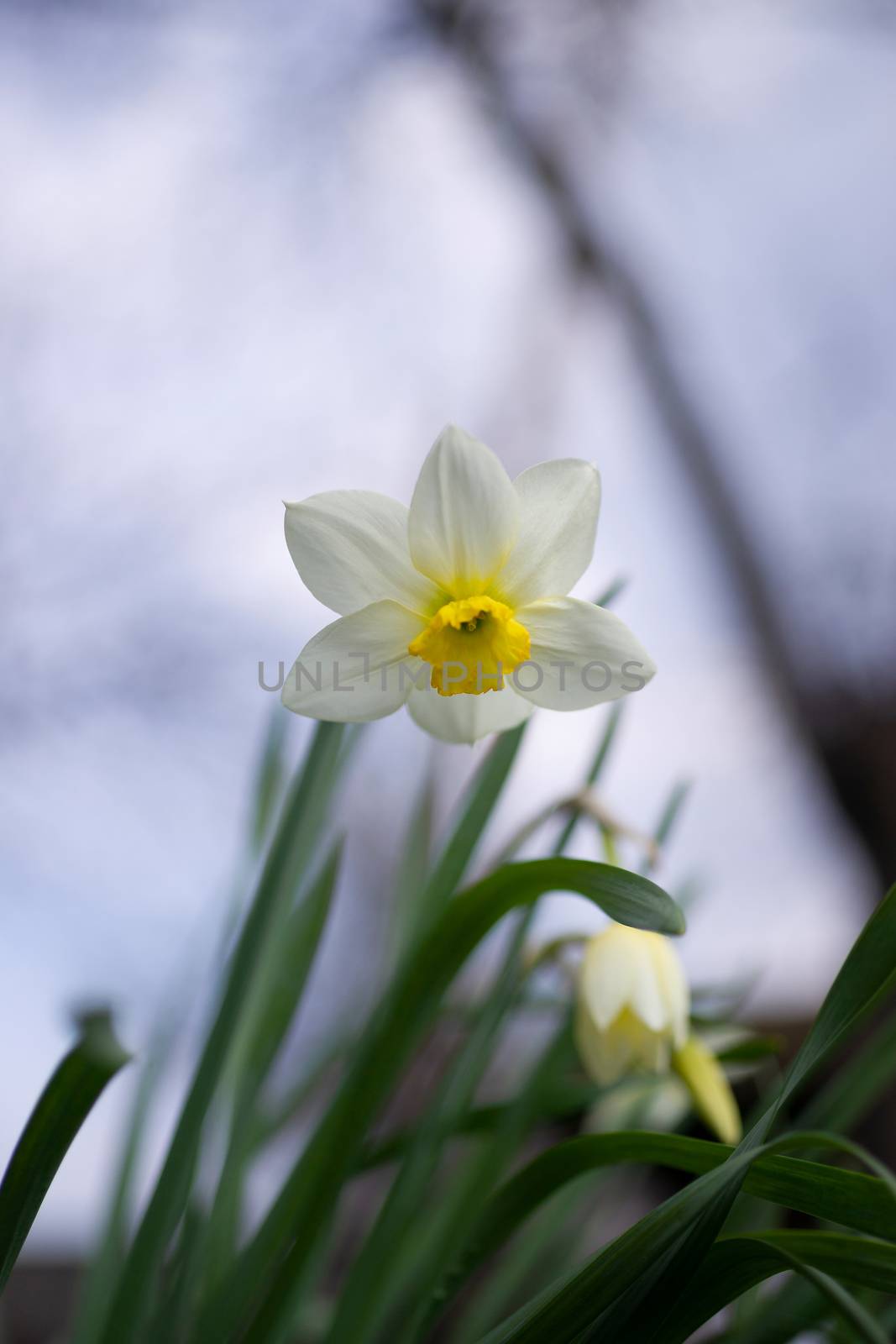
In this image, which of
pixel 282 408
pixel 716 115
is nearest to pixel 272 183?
pixel 282 408

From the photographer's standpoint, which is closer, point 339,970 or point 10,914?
point 10,914

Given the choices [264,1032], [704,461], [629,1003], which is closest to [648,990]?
[629,1003]

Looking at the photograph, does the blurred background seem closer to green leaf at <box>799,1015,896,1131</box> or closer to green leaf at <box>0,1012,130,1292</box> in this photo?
green leaf at <box>799,1015,896,1131</box>

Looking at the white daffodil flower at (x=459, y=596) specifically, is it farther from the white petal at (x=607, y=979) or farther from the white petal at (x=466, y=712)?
the white petal at (x=607, y=979)

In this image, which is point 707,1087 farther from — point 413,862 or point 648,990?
point 413,862

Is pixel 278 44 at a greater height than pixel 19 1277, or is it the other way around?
pixel 278 44

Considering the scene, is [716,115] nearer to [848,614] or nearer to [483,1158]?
[848,614]

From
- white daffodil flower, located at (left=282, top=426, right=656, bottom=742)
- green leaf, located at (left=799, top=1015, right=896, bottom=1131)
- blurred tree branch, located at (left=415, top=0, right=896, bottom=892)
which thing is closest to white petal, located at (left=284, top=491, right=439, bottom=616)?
white daffodil flower, located at (left=282, top=426, right=656, bottom=742)

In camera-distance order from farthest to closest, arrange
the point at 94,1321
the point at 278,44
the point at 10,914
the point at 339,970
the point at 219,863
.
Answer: the point at 339,970, the point at 278,44, the point at 219,863, the point at 10,914, the point at 94,1321
